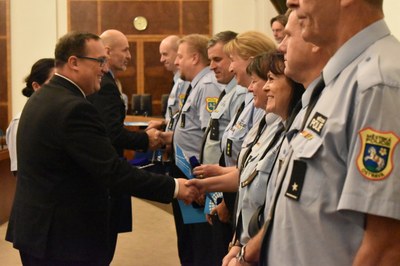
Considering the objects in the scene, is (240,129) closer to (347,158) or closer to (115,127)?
(115,127)

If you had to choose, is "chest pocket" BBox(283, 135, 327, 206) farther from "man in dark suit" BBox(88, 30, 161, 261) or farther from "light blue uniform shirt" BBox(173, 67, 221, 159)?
"light blue uniform shirt" BBox(173, 67, 221, 159)

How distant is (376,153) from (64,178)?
175 centimetres

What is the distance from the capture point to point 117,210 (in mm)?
4445

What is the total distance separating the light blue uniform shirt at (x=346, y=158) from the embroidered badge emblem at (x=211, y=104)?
2.90 meters

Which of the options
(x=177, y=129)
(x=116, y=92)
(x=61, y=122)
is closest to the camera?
(x=61, y=122)

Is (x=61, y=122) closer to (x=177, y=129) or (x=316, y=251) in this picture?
(x=316, y=251)

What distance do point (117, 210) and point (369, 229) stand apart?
324cm

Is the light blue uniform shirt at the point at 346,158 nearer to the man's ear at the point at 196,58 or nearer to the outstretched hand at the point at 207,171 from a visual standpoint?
the outstretched hand at the point at 207,171

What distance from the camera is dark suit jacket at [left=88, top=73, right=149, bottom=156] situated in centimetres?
432

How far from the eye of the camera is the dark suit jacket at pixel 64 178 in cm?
274

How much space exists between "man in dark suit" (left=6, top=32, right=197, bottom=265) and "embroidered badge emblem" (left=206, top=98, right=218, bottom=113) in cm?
164

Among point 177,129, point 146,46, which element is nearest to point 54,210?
point 177,129

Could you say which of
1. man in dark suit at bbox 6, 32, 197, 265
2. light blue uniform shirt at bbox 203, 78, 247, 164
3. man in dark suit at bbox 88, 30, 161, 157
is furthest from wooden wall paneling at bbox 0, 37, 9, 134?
man in dark suit at bbox 6, 32, 197, 265

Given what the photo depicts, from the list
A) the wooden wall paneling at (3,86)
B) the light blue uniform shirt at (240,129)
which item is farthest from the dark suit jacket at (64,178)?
the wooden wall paneling at (3,86)
